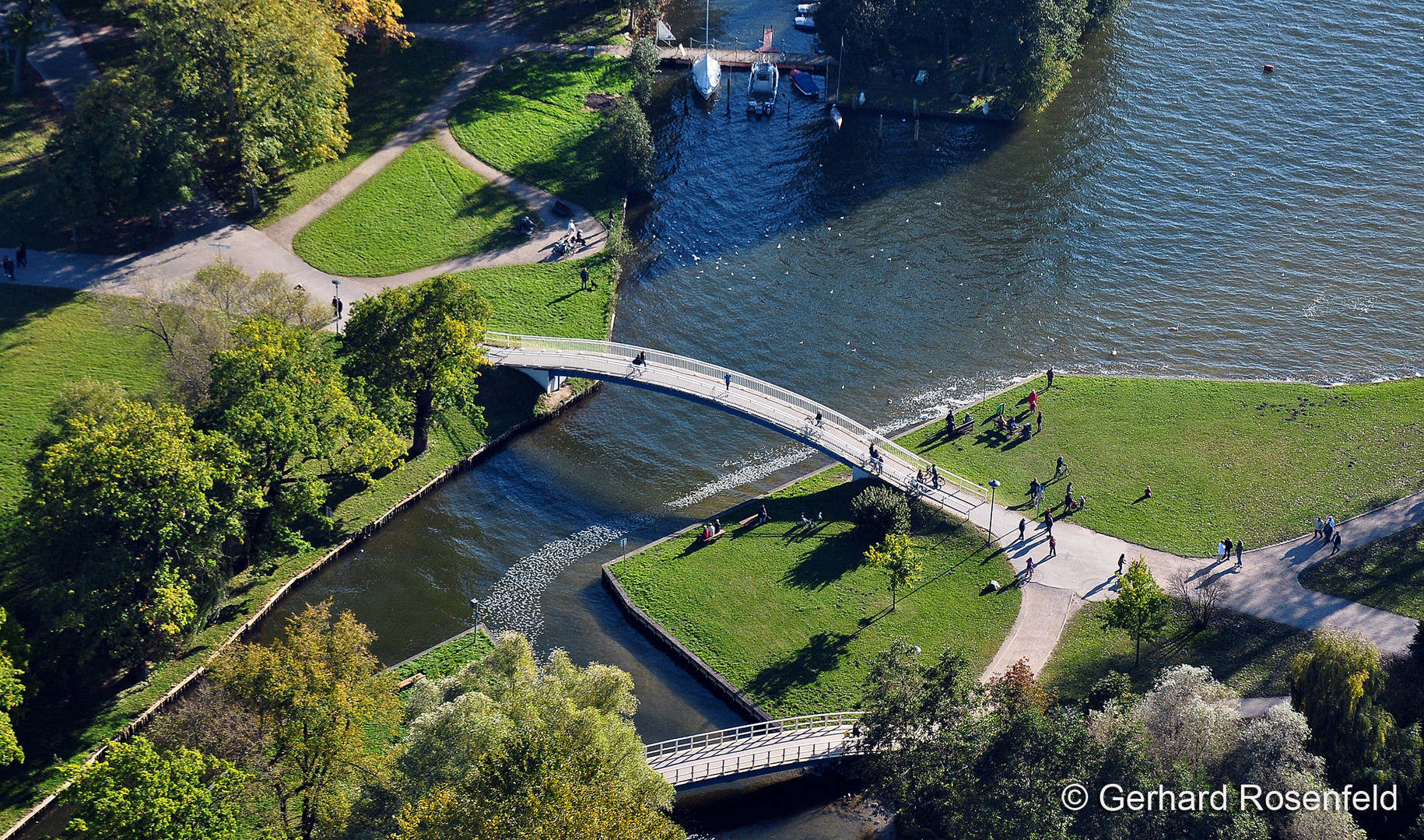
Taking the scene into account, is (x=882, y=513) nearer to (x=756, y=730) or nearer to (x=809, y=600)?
(x=809, y=600)

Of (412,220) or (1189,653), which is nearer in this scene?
(1189,653)

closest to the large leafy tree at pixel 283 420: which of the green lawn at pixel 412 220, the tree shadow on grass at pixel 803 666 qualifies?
the green lawn at pixel 412 220

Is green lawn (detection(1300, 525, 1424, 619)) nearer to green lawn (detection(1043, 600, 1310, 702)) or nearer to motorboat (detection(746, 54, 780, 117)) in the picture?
green lawn (detection(1043, 600, 1310, 702))

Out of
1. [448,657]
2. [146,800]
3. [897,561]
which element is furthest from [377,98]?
[146,800]

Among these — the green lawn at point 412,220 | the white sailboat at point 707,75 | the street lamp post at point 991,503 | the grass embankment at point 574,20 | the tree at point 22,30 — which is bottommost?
the street lamp post at point 991,503

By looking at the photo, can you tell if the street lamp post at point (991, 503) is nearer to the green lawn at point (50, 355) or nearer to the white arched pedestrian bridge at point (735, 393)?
the white arched pedestrian bridge at point (735, 393)

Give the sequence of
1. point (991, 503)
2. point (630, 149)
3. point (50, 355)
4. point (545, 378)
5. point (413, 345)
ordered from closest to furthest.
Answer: point (991, 503), point (413, 345), point (50, 355), point (545, 378), point (630, 149)

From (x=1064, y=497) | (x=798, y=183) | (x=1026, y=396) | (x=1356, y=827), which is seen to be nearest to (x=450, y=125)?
(x=798, y=183)
